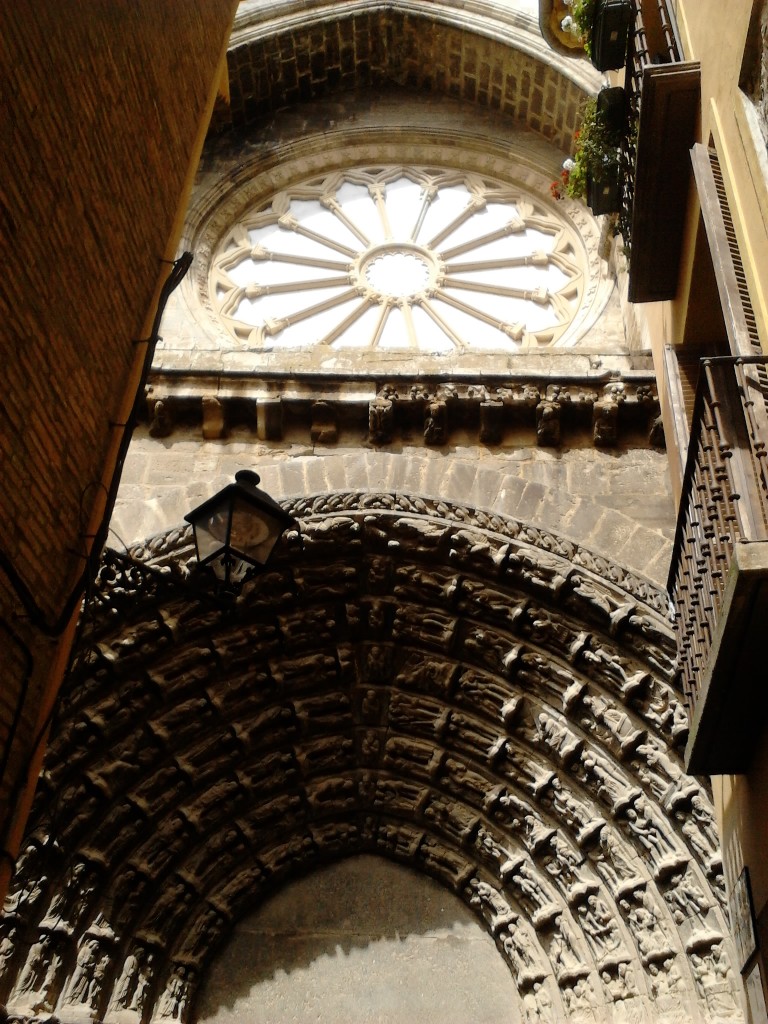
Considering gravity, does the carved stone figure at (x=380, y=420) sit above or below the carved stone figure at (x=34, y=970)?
above

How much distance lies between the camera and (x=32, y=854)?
247 inches

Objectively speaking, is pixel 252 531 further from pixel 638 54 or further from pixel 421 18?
pixel 421 18

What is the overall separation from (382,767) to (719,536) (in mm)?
3505

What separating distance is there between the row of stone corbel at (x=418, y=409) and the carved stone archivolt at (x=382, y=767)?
647 mm

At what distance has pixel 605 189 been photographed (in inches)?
304

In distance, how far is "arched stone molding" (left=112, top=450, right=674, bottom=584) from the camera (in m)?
7.09

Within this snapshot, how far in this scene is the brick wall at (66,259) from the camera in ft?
14.4

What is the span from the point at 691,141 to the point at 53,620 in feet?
13.1

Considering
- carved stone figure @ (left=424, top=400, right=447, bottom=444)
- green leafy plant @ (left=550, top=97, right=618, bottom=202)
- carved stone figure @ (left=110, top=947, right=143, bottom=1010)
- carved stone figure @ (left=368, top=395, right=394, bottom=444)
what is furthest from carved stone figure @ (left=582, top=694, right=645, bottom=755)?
green leafy plant @ (left=550, top=97, right=618, bottom=202)

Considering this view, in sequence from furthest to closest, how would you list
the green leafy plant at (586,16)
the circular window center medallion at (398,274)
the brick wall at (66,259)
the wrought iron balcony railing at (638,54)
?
the circular window center medallion at (398,274) → the green leafy plant at (586,16) → the wrought iron balcony railing at (638,54) → the brick wall at (66,259)

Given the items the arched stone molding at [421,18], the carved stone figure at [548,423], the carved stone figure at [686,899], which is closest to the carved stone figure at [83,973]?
the carved stone figure at [686,899]

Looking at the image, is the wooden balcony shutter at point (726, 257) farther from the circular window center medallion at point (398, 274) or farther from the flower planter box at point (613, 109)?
the circular window center medallion at point (398, 274)

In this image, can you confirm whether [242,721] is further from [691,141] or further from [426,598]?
[691,141]

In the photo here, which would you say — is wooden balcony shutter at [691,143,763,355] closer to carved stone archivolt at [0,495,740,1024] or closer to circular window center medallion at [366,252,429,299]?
carved stone archivolt at [0,495,740,1024]
